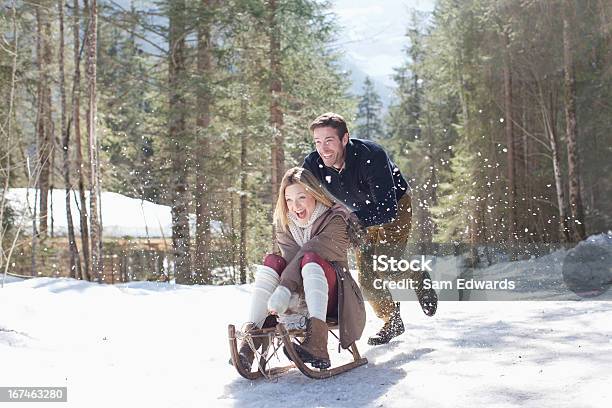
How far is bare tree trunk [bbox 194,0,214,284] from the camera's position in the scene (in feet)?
42.7

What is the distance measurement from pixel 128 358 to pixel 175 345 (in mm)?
523

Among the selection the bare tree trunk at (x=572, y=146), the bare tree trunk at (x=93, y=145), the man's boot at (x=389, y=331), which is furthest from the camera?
the bare tree trunk at (x=572, y=146)

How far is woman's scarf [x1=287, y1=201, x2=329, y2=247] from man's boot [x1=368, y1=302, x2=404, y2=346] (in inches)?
41.9

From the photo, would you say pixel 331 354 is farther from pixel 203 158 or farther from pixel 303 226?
pixel 203 158

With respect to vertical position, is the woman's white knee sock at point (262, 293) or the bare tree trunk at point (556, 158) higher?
the bare tree trunk at point (556, 158)

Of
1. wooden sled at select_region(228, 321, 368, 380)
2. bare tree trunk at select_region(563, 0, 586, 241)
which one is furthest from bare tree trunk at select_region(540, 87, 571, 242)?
wooden sled at select_region(228, 321, 368, 380)

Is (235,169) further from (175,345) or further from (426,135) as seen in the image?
(426,135)

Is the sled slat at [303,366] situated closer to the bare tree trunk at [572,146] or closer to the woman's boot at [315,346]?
the woman's boot at [315,346]

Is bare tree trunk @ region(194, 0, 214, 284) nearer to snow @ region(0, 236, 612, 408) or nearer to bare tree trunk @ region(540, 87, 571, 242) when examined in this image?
snow @ region(0, 236, 612, 408)

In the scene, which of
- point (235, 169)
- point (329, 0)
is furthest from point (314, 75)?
point (235, 169)

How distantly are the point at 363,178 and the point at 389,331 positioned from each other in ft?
3.66

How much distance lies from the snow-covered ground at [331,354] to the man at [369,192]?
375 millimetres

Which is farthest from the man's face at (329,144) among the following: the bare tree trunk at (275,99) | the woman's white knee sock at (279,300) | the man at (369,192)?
the bare tree trunk at (275,99)

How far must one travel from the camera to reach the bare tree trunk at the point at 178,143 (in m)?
12.9
